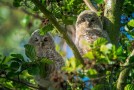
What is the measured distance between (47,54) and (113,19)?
0.66m

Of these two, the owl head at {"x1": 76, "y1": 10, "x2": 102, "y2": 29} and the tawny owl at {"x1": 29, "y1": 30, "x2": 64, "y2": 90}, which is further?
the owl head at {"x1": 76, "y1": 10, "x2": 102, "y2": 29}

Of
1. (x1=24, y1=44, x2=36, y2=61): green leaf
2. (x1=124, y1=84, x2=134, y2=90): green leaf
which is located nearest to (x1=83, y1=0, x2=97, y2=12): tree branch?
(x1=24, y1=44, x2=36, y2=61): green leaf

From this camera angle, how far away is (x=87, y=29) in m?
3.40

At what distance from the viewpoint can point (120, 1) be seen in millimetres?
3092

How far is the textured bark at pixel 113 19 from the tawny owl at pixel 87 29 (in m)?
0.08

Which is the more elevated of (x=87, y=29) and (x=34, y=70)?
(x=87, y=29)

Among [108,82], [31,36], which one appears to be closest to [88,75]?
[108,82]

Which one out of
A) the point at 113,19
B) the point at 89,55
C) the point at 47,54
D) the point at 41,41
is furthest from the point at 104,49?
the point at 41,41

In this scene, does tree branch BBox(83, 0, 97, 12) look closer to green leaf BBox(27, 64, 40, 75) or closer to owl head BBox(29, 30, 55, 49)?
owl head BBox(29, 30, 55, 49)

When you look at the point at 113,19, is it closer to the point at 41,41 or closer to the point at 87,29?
the point at 87,29

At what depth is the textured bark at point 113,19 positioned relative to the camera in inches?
116

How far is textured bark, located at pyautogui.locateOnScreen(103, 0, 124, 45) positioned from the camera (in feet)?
9.68

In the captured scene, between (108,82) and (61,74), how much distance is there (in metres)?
0.40

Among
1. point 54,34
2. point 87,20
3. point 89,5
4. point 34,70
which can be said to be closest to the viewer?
point 34,70
